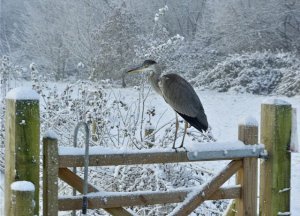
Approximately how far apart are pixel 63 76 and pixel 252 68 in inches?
334

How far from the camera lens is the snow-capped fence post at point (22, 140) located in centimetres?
254

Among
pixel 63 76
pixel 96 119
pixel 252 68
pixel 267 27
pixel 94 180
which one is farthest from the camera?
pixel 63 76

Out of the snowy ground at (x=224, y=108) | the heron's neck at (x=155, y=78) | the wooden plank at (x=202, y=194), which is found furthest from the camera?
the snowy ground at (x=224, y=108)

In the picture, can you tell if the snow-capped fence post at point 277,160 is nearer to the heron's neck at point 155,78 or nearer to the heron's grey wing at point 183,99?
the heron's grey wing at point 183,99

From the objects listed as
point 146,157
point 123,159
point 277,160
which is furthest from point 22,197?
point 277,160

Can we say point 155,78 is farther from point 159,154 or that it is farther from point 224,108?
point 224,108

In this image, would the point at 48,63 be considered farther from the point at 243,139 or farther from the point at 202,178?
the point at 243,139

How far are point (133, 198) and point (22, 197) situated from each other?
0.68m

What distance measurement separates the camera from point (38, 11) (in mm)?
25547

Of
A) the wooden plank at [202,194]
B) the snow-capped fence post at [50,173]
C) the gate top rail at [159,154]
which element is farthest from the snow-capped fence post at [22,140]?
the wooden plank at [202,194]

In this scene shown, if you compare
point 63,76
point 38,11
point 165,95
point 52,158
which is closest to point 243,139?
point 165,95

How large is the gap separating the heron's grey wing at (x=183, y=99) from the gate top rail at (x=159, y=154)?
1.25ft

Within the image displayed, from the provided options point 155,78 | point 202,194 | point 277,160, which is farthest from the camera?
point 155,78

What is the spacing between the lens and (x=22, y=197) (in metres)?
2.44
